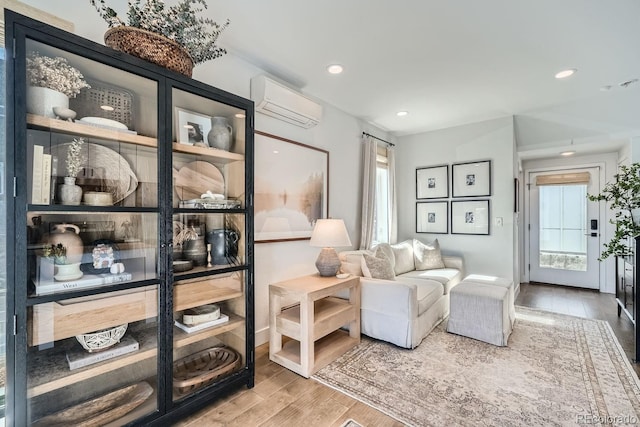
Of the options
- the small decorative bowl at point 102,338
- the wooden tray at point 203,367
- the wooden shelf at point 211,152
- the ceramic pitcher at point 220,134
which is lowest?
the wooden tray at point 203,367

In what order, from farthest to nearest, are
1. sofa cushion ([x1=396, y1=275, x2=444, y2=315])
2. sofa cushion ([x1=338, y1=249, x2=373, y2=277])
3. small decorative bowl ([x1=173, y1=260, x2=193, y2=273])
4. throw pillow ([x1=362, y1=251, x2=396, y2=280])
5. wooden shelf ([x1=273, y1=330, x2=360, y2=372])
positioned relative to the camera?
sofa cushion ([x1=338, y1=249, x2=373, y2=277]) → throw pillow ([x1=362, y1=251, x2=396, y2=280]) → sofa cushion ([x1=396, y1=275, x2=444, y2=315]) → wooden shelf ([x1=273, y1=330, x2=360, y2=372]) → small decorative bowl ([x1=173, y1=260, x2=193, y2=273])

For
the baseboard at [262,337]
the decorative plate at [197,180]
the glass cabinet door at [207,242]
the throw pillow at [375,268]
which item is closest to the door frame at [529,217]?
the throw pillow at [375,268]

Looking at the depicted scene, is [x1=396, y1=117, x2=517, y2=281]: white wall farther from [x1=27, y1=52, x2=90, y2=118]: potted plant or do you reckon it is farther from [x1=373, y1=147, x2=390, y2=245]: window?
[x1=27, y1=52, x2=90, y2=118]: potted plant

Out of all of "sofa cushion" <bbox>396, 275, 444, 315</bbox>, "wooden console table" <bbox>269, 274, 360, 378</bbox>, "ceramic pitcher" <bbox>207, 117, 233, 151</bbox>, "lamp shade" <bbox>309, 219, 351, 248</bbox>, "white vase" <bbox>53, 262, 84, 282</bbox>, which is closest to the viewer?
"white vase" <bbox>53, 262, 84, 282</bbox>

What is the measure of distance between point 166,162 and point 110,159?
261 millimetres

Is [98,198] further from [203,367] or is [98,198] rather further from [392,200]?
[392,200]

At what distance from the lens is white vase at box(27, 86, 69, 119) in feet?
3.99

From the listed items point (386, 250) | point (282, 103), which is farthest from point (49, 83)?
point (386, 250)

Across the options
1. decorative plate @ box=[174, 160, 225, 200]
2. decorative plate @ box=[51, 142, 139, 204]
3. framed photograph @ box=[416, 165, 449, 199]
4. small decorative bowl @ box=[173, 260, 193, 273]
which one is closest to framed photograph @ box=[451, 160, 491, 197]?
framed photograph @ box=[416, 165, 449, 199]

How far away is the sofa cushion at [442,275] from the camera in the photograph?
138 inches

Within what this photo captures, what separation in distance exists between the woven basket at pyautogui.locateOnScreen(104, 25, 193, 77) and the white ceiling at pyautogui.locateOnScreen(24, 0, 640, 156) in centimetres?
48

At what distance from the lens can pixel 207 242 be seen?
1.92 m

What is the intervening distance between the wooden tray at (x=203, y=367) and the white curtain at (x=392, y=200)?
305 cm

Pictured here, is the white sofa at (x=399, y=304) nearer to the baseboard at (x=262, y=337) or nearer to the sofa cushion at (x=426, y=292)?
the sofa cushion at (x=426, y=292)
